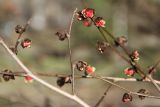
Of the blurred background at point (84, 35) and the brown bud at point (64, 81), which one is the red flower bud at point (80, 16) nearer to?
the brown bud at point (64, 81)

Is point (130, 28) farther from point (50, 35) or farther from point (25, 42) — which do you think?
point (25, 42)

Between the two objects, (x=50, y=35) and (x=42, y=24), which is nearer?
(x=50, y=35)

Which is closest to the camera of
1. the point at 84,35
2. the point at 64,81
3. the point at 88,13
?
the point at 88,13

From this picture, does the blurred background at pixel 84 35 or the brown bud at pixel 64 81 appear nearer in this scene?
the brown bud at pixel 64 81

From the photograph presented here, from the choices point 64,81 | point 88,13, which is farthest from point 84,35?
point 88,13

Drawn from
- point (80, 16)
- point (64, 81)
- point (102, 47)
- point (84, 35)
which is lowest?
point (64, 81)

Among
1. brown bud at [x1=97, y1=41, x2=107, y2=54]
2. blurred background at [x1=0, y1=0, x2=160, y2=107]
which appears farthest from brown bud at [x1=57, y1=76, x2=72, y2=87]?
blurred background at [x1=0, y1=0, x2=160, y2=107]

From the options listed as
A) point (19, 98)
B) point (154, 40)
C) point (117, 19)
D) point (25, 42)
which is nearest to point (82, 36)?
point (117, 19)

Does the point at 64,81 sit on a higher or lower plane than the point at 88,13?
lower

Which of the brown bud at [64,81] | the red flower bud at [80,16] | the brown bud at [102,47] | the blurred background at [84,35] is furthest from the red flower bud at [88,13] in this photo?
the blurred background at [84,35]

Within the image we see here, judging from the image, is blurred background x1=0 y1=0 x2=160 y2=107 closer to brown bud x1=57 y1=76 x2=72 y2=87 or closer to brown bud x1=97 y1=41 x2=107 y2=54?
brown bud x1=57 y1=76 x2=72 y2=87

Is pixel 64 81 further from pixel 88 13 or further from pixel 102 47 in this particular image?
pixel 88 13
